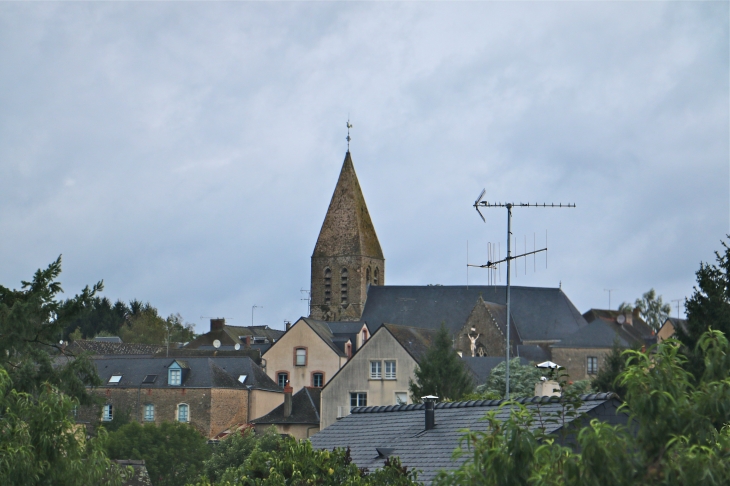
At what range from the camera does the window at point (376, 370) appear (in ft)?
174

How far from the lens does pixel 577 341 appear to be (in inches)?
2977

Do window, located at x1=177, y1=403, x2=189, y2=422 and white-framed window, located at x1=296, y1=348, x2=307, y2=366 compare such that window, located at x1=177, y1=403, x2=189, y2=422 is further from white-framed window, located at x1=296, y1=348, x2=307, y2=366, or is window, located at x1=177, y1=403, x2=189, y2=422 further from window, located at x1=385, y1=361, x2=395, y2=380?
window, located at x1=385, y1=361, x2=395, y2=380

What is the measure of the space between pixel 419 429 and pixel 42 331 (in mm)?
13312

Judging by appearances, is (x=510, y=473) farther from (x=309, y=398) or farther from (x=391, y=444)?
(x=309, y=398)

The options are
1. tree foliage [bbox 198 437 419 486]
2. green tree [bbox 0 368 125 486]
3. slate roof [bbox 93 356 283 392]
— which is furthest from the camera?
slate roof [bbox 93 356 283 392]

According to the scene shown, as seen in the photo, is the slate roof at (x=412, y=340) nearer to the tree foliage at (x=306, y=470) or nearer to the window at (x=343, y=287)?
the window at (x=343, y=287)

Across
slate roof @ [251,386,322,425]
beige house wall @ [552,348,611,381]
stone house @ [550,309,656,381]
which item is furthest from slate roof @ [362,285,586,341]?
slate roof @ [251,386,322,425]

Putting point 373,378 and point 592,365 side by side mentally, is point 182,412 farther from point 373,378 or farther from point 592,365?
point 592,365

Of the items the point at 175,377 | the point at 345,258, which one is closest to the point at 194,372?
the point at 175,377

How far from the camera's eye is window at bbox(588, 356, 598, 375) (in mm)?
73562

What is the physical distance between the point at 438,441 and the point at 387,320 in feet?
225

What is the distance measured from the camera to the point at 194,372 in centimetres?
5984

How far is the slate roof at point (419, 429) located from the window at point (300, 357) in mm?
44699

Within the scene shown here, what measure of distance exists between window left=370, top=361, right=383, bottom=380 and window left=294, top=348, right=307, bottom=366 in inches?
614
